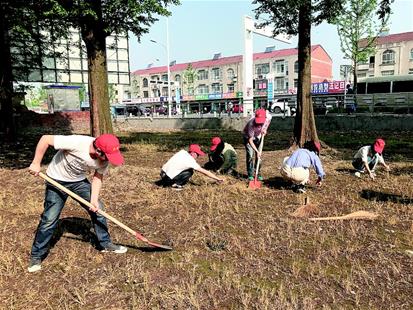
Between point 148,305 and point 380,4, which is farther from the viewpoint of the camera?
point 380,4

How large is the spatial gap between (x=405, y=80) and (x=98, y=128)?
76.2 ft

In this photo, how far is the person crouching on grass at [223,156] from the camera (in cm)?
840

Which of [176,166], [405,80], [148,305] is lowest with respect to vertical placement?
[148,305]

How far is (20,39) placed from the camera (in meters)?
16.5

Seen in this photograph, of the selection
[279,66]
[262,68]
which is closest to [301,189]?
[279,66]

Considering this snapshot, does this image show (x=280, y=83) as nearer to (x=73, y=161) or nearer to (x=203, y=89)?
(x=203, y=89)

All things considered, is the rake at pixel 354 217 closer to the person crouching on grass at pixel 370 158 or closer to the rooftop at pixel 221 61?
the person crouching on grass at pixel 370 158

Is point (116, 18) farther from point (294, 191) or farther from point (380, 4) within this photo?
point (380, 4)

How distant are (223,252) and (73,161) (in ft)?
6.25

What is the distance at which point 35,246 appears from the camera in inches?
155

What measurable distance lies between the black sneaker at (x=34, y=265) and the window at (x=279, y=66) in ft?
198

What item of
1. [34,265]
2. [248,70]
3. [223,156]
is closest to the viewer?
[34,265]

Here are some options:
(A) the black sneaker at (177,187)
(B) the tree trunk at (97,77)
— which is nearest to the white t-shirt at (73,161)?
(A) the black sneaker at (177,187)

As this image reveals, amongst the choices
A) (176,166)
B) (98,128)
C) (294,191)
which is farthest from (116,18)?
(294,191)
